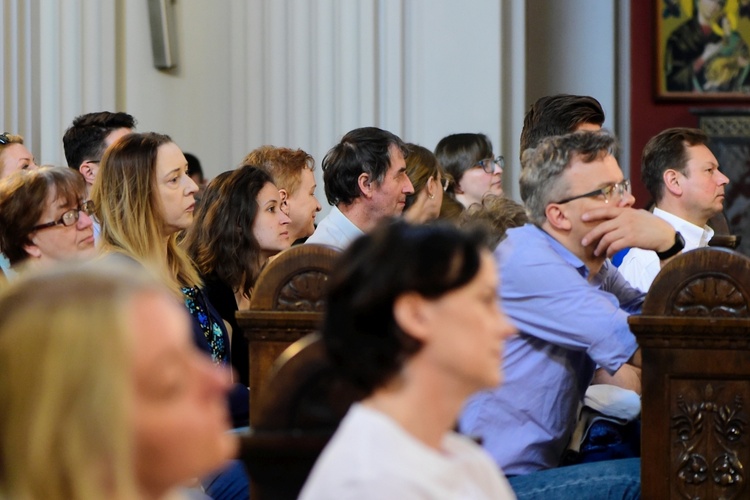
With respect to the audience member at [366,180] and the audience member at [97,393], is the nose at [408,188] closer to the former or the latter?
the audience member at [366,180]

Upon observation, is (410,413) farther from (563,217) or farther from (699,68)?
(699,68)

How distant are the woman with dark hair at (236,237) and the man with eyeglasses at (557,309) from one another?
4.60ft

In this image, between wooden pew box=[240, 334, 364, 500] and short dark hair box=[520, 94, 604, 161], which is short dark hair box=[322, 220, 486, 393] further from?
short dark hair box=[520, 94, 604, 161]

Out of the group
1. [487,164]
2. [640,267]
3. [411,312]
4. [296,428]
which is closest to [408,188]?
[640,267]

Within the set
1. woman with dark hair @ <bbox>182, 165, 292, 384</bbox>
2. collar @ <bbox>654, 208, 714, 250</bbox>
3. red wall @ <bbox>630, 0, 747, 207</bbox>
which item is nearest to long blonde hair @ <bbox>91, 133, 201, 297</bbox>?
Result: woman with dark hair @ <bbox>182, 165, 292, 384</bbox>

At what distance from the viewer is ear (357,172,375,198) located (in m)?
4.97

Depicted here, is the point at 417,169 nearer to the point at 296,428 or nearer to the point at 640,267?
the point at 640,267

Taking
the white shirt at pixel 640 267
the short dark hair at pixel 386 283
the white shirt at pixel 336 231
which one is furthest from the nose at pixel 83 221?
the short dark hair at pixel 386 283

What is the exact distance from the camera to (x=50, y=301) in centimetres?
117

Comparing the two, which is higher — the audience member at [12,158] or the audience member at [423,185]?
the audience member at [12,158]

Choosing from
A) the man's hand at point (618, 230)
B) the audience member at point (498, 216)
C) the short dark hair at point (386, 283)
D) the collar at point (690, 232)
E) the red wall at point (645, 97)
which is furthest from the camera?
the red wall at point (645, 97)

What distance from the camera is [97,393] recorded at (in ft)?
3.72

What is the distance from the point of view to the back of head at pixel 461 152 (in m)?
6.69

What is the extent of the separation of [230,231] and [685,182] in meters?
2.05
